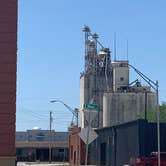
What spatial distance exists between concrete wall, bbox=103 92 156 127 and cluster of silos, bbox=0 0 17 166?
68287 mm

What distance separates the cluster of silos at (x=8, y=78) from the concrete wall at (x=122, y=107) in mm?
68287

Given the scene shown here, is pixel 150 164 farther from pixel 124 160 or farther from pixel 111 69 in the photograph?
pixel 111 69

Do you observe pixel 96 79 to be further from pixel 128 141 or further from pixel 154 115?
pixel 128 141

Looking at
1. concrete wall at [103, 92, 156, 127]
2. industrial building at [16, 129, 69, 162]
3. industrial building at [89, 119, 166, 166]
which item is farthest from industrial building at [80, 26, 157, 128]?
industrial building at [16, 129, 69, 162]

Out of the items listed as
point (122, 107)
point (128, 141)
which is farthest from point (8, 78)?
point (122, 107)

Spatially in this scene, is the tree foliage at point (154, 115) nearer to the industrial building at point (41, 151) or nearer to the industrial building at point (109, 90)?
the industrial building at point (109, 90)

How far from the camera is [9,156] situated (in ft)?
84.7

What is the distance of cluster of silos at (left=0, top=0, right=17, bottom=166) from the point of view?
25.9 m

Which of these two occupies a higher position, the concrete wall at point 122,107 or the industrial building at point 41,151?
the concrete wall at point 122,107

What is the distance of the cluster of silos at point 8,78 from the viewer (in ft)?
85.0

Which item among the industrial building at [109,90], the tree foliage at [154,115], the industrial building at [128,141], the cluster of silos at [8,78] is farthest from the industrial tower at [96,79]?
the cluster of silos at [8,78]

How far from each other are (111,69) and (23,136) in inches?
3798

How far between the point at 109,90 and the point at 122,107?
16.5 ft

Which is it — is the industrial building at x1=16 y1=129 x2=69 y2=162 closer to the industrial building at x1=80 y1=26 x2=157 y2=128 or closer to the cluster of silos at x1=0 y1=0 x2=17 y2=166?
the industrial building at x1=80 y1=26 x2=157 y2=128
